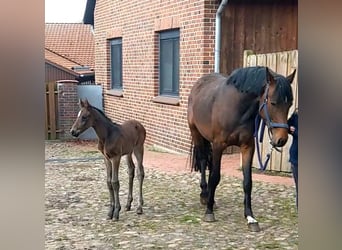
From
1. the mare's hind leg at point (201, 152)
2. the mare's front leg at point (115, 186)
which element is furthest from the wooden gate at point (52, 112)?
the mare's front leg at point (115, 186)

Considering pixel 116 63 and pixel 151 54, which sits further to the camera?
pixel 116 63

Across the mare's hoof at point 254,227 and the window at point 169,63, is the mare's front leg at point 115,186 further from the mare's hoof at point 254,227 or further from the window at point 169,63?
the window at point 169,63

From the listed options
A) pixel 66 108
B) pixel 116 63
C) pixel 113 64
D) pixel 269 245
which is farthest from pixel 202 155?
pixel 113 64

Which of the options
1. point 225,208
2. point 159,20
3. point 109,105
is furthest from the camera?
point 109,105

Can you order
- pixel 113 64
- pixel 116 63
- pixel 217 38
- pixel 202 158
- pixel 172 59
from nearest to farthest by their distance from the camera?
pixel 202 158, pixel 217 38, pixel 172 59, pixel 116 63, pixel 113 64

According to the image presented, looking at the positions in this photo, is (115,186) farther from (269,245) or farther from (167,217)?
(269,245)

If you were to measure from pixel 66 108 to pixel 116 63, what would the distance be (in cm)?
161

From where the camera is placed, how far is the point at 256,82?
13.0ft

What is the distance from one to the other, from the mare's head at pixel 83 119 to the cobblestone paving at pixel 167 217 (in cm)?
79

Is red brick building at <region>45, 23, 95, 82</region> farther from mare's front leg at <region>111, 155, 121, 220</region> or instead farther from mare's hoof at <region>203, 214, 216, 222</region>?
mare's hoof at <region>203, 214, 216, 222</region>

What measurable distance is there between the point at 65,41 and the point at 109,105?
802cm
